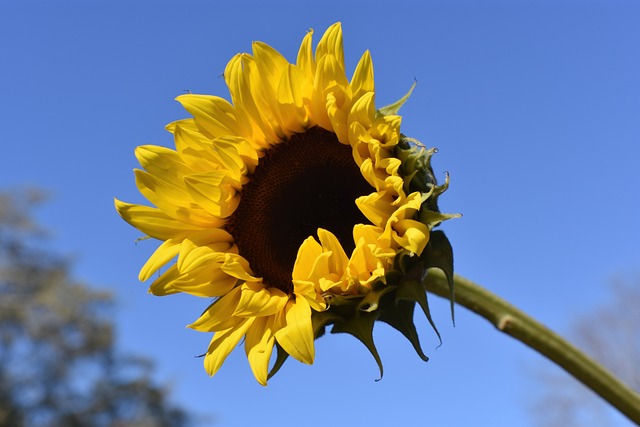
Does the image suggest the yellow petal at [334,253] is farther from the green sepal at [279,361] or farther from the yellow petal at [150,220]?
the yellow petal at [150,220]

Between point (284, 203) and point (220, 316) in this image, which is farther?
point (284, 203)

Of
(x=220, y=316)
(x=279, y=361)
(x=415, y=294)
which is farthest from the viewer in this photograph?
(x=220, y=316)

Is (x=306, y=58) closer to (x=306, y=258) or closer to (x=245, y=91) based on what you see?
(x=245, y=91)

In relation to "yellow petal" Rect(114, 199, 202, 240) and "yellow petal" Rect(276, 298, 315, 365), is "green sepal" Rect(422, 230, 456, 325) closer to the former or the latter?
"yellow petal" Rect(276, 298, 315, 365)

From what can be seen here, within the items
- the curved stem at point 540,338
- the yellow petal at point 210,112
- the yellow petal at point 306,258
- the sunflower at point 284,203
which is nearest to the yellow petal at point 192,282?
the sunflower at point 284,203

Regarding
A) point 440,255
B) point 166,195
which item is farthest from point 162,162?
point 440,255
